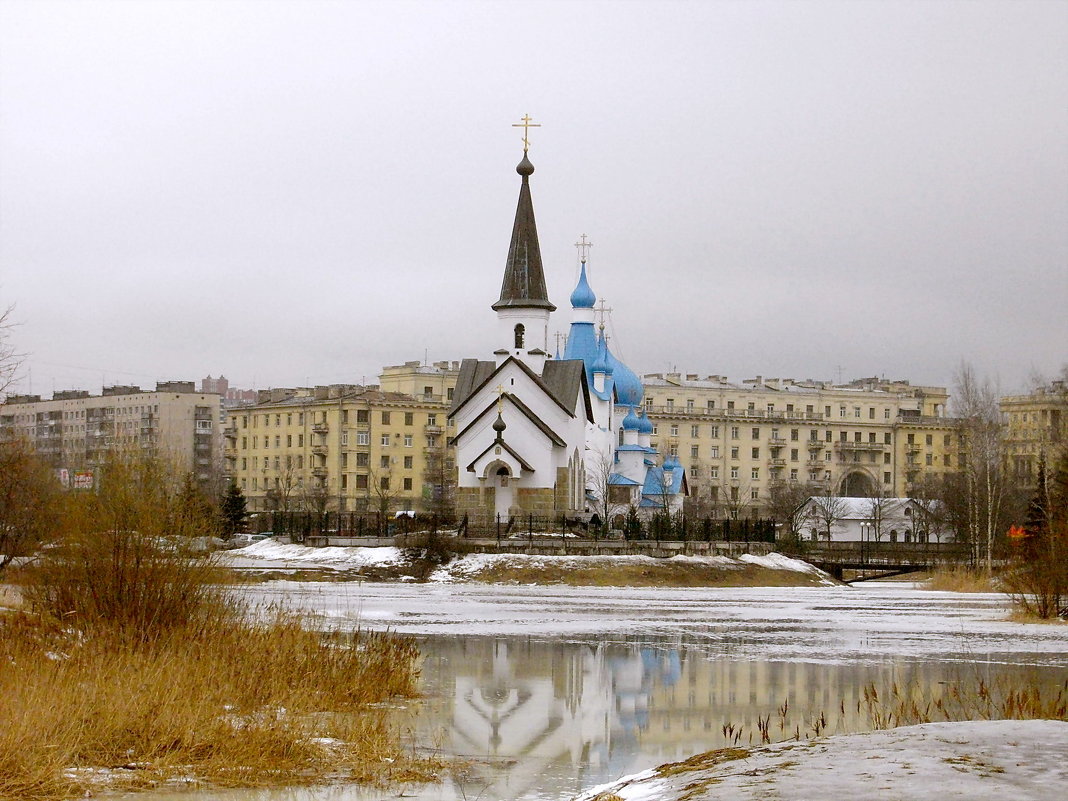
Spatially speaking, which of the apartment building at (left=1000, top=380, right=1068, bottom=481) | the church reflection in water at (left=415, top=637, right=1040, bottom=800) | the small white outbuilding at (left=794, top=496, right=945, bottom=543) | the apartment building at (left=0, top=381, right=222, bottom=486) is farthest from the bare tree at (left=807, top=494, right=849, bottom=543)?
the church reflection in water at (left=415, top=637, right=1040, bottom=800)

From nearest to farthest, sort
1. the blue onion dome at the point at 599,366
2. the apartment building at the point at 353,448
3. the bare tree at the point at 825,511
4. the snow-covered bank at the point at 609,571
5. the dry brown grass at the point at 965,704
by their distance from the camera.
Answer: the dry brown grass at the point at 965,704 → the snow-covered bank at the point at 609,571 → the blue onion dome at the point at 599,366 → the bare tree at the point at 825,511 → the apartment building at the point at 353,448

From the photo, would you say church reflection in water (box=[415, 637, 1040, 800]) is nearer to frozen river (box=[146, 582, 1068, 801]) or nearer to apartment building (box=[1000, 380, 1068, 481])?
frozen river (box=[146, 582, 1068, 801])

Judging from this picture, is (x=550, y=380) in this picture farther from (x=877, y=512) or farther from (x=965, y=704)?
(x=965, y=704)

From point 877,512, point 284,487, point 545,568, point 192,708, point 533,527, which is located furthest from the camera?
point 284,487

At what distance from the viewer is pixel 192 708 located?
15.2m

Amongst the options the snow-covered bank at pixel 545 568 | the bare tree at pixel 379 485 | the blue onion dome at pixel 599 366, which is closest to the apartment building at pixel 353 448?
the bare tree at pixel 379 485

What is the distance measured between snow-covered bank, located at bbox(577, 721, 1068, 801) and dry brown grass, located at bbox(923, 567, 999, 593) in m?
39.7

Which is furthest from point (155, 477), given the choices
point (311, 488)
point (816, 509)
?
point (311, 488)

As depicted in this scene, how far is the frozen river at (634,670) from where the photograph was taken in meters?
15.7

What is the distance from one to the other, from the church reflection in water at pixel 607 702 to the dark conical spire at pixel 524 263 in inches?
1787

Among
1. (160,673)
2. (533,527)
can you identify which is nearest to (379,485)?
(533,527)

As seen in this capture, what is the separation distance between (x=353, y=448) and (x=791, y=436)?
140ft

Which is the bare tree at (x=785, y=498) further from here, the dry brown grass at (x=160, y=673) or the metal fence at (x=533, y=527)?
the dry brown grass at (x=160, y=673)

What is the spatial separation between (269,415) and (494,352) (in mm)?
63358
